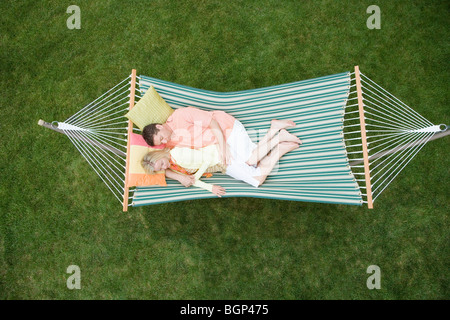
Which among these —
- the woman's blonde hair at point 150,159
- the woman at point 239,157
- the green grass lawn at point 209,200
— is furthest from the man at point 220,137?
the green grass lawn at point 209,200

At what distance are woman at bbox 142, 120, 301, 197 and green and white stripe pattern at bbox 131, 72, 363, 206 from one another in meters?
0.07

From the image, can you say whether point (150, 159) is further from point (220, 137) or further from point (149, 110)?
point (220, 137)

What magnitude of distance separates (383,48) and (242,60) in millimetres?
1399

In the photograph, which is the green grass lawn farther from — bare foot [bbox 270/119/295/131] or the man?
bare foot [bbox 270/119/295/131]

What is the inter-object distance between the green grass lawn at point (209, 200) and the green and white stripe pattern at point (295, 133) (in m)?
0.60

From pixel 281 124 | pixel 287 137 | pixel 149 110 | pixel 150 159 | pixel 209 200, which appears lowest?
pixel 209 200

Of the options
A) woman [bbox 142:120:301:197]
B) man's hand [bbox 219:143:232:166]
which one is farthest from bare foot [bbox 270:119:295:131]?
man's hand [bbox 219:143:232:166]

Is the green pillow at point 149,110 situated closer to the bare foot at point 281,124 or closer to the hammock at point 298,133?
the hammock at point 298,133

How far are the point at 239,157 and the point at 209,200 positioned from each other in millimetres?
640

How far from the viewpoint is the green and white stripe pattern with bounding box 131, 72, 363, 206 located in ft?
7.14

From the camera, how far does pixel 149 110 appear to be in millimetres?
2359

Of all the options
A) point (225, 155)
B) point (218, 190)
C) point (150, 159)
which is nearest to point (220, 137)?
point (225, 155)
